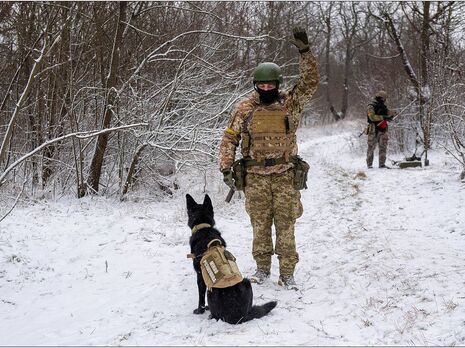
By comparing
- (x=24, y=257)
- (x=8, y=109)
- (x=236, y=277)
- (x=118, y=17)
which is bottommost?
(x=24, y=257)

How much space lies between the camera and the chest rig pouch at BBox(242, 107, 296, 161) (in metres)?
4.29

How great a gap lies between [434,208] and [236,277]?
5.14 meters

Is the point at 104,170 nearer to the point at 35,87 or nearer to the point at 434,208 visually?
the point at 35,87

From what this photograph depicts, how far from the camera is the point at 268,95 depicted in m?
4.35

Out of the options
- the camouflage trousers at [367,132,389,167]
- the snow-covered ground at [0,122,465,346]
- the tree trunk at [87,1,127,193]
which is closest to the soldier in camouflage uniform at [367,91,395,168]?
the camouflage trousers at [367,132,389,167]

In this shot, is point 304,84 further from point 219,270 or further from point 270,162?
point 219,270

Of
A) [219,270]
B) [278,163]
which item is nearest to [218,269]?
[219,270]

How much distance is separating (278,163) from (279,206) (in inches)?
17.7

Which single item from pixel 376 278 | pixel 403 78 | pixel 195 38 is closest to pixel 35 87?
pixel 195 38

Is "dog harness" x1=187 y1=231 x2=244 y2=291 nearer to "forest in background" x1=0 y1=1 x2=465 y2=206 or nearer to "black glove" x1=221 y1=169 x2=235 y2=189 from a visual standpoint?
"black glove" x1=221 y1=169 x2=235 y2=189

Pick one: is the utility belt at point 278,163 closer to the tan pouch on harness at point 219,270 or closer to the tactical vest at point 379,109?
the tan pouch on harness at point 219,270

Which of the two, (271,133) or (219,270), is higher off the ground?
(271,133)

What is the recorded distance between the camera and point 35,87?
838cm

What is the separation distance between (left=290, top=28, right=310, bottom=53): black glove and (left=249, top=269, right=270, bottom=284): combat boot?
2319 millimetres
